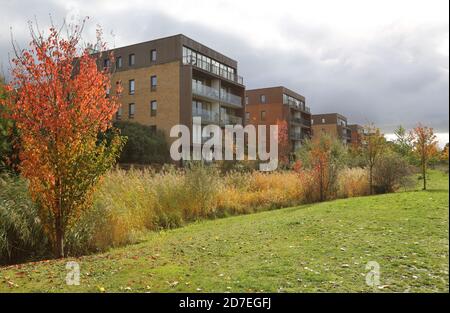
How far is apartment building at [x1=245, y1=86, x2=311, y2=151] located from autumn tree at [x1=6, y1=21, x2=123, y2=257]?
51332mm

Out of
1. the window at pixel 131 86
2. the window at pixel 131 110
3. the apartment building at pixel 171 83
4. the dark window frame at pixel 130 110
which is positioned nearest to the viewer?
the apartment building at pixel 171 83

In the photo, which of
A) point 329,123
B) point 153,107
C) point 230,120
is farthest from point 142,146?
point 329,123

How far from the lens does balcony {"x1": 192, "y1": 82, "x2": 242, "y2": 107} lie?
37469 mm

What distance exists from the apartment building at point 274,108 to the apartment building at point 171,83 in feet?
60.2

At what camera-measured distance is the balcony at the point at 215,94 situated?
37.5 m

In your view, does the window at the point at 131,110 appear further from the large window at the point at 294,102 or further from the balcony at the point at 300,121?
the balcony at the point at 300,121

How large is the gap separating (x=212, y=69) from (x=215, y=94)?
2763 millimetres

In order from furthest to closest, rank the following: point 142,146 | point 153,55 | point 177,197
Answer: point 153,55, point 142,146, point 177,197

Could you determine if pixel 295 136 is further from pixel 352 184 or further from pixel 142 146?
pixel 352 184

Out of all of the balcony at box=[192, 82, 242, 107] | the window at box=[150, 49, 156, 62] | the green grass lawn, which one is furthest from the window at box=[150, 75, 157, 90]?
the green grass lawn

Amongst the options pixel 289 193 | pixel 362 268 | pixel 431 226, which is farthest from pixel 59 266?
pixel 289 193

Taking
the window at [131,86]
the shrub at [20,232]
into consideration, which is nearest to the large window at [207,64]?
the window at [131,86]

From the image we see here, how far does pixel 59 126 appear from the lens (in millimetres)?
7363

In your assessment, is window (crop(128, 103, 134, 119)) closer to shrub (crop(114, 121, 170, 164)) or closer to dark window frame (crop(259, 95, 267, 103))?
shrub (crop(114, 121, 170, 164))
